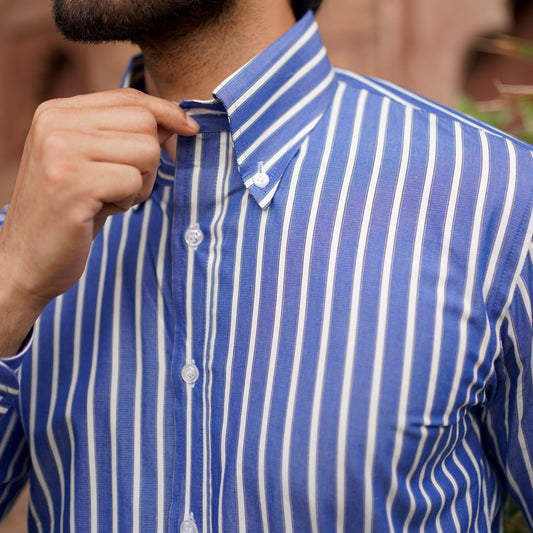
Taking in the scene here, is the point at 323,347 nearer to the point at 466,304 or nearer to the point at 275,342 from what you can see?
the point at 275,342

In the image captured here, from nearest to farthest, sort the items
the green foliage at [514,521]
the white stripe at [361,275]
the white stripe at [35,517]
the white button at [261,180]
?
the white stripe at [361,275] < the white button at [261,180] < the white stripe at [35,517] < the green foliage at [514,521]

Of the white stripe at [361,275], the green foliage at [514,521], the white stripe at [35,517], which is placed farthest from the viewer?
the green foliage at [514,521]

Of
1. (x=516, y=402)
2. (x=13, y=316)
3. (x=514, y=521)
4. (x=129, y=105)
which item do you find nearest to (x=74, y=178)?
(x=129, y=105)

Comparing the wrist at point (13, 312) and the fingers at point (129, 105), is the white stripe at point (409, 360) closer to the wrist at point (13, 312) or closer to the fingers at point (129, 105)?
the fingers at point (129, 105)

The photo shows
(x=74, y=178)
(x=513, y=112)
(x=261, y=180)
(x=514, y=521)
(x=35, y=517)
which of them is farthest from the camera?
(x=513, y=112)

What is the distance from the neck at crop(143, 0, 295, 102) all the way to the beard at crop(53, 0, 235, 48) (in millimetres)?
15

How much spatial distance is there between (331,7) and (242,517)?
2.59 m

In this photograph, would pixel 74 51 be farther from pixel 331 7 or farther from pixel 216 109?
pixel 216 109

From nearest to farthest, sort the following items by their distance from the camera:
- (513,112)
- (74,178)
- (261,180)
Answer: (74,178) < (261,180) < (513,112)

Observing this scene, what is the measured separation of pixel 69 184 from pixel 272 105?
36 centimetres

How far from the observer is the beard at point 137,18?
94cm

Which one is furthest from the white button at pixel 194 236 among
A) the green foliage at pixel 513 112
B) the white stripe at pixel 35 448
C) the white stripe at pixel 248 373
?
the green foliage at pixel 513 112

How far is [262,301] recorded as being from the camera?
2.95 feet

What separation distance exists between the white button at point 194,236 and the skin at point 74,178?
97 millimetres
